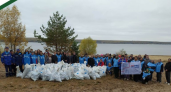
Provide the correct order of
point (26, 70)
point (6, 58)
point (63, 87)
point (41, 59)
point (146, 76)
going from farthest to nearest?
point (41, 59), point (146, 76), point (6, 58), point (26, 70), point (63, 87)

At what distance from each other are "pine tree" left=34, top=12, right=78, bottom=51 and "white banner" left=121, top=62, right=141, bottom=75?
10.9 m

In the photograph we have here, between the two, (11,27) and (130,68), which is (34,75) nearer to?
(130,68)

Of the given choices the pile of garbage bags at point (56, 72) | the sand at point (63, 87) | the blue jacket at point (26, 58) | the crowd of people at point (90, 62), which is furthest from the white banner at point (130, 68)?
the blue jacket at point (26, 58)

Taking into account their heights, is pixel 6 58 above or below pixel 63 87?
above

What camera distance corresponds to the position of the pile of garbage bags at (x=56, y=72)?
7.66 m

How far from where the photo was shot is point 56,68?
7840 millimetres

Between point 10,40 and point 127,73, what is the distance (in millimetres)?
14870

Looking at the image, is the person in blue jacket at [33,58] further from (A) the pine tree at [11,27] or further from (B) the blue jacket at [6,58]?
(A) the pine tree at [11,27]

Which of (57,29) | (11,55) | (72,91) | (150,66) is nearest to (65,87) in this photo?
(72,91)

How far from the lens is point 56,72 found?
25.3ft

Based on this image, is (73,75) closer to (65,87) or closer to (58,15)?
(65,87)

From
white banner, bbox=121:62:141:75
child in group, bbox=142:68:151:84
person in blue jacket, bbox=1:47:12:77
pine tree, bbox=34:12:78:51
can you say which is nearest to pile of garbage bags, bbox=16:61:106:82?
person in blue jacket, bbox=1:47:12:77

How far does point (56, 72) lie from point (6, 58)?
9.56 ft

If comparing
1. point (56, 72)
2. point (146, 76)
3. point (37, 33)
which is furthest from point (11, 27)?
point (146, 76)
